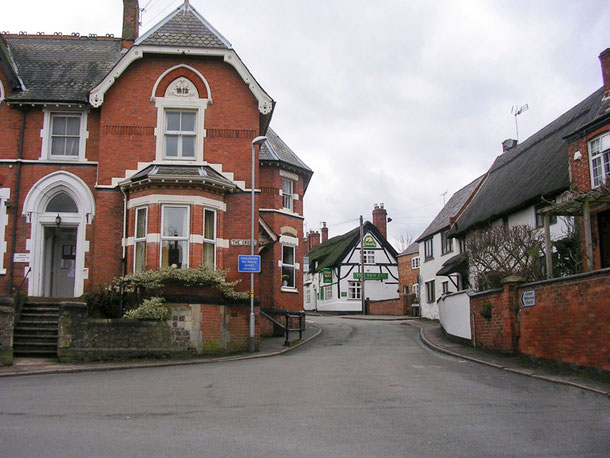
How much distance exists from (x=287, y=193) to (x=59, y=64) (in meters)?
10.2

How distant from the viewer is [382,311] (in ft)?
157

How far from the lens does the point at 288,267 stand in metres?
27.2

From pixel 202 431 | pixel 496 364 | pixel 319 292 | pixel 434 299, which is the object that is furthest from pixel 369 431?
pixel 319 292

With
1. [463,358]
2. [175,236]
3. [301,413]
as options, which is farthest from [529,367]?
[175,236]

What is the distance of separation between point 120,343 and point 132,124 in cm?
758

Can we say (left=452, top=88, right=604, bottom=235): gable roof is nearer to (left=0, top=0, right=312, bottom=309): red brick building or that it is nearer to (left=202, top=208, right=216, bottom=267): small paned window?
(left=0, top=0, right=312, bottom=309): red brick building

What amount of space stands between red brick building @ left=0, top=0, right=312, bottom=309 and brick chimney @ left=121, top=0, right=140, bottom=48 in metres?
3.67

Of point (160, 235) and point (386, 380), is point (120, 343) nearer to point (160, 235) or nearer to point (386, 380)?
point (160, 235)

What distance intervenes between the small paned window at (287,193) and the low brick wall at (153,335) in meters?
8.44

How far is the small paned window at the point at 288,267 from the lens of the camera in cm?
2709

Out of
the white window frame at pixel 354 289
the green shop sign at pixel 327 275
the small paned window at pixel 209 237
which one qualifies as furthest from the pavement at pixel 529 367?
the green shop sign at pixel 327 275

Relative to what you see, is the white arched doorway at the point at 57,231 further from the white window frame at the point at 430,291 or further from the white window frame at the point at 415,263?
the white window frame at the point at 415,263

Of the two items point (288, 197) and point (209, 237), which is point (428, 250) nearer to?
point (288, 197)

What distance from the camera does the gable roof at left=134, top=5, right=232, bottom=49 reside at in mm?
21411
